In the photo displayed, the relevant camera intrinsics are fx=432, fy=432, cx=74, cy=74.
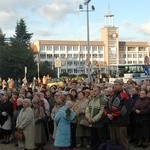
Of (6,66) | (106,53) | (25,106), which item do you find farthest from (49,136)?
(106,53)

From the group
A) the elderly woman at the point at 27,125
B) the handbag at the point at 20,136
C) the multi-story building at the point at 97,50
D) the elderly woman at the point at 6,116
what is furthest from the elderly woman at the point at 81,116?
the multi-story building at the point at 97,50

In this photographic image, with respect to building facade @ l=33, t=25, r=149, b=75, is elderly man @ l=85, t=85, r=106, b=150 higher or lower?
lower

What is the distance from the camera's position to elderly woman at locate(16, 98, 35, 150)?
1100cm

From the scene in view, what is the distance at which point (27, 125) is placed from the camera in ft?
36.3

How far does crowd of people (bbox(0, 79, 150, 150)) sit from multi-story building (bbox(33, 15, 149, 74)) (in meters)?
131

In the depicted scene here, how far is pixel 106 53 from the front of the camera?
158 metres

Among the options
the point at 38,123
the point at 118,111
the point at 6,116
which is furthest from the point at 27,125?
the point at 6,116

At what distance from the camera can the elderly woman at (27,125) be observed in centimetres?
1100

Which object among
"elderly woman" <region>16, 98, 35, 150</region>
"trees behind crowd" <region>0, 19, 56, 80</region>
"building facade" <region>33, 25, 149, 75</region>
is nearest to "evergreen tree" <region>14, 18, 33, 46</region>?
"trees behind crowd" <region>0, 19, 56, 80</region>

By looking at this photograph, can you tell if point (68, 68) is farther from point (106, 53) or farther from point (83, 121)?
point (83, 121)

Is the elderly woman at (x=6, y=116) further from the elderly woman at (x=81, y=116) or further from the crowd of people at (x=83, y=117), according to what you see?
the elderly woman at (x=81, y=116)

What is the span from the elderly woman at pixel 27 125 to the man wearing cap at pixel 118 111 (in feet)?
6.79

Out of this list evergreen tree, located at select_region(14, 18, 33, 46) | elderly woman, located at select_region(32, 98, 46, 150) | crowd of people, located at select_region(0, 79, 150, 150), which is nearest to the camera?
crowd of people, located at select_region(0, 79, 150, 150)

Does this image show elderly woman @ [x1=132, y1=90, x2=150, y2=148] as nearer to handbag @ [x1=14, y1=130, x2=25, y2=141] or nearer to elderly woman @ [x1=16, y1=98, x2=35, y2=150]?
elderly woman @ [x1=16, y1=98, x2=35, y2=150]
